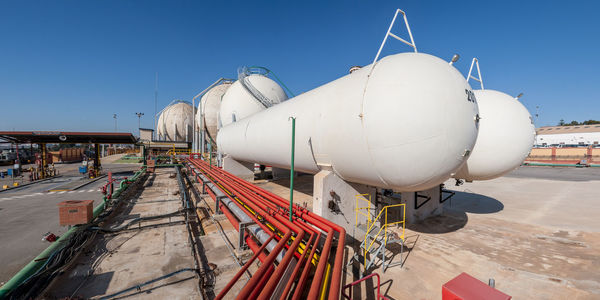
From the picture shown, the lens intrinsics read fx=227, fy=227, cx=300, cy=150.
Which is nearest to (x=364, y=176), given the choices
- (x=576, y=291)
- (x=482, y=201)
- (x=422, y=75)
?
(x=422, y=75)

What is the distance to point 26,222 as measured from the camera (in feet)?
30.6

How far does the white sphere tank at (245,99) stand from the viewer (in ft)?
67.5

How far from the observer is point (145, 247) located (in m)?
6.70

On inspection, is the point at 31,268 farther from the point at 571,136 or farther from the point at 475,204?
the point at 571,136

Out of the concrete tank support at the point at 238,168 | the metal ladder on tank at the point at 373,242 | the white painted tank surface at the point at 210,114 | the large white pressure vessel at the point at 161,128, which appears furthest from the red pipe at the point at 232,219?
the large white pressure vessel at the point at 161,128

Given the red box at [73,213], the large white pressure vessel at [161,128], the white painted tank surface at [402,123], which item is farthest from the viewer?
the large white pressure vessel at [161,128]

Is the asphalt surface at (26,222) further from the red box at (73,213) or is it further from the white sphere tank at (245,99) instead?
the white sphere tank at (245,99)

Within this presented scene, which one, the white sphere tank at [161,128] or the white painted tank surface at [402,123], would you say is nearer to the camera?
the white painted tank surface at [402,123]

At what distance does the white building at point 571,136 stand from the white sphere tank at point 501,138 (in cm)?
9938

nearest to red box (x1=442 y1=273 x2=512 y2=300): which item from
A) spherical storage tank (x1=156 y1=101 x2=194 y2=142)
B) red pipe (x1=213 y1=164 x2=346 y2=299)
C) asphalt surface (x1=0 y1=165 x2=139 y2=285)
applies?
red pipe (x1=213 y1=164 x2=346 y2=299)

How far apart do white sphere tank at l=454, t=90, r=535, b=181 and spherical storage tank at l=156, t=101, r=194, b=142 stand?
4651 centimetres

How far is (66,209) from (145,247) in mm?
2684

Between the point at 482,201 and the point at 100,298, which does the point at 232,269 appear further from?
the point at 482,201

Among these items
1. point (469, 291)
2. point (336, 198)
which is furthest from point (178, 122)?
point (469, 291)
